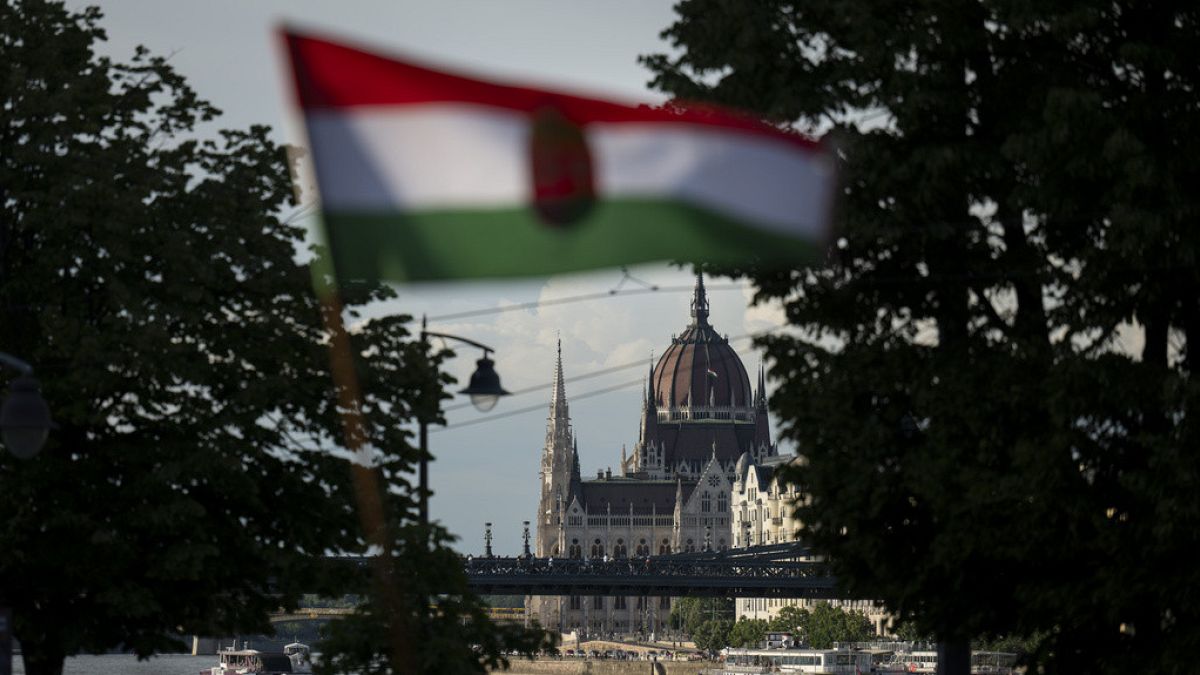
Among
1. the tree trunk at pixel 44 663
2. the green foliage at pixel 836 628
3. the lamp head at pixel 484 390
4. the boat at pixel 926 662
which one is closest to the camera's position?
the lamp head at pixel 484 390

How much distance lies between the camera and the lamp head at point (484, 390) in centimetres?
2472

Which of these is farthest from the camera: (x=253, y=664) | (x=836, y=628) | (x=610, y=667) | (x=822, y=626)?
(x=822, y=626)

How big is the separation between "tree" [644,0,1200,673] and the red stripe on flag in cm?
1303

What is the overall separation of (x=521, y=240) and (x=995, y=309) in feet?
55.8

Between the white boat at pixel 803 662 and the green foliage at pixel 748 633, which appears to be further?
the green foliage at pixel 748 633

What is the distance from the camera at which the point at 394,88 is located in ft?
27.6

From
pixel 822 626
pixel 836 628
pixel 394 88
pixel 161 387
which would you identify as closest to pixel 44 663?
pixel 161 387

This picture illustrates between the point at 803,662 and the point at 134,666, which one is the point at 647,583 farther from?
the point at 134,666

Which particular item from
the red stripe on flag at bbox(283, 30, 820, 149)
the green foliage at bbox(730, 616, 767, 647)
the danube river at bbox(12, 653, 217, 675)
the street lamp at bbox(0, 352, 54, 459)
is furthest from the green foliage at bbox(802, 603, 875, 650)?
the red stripe on flag at bbox(283, 30, 820, 149)

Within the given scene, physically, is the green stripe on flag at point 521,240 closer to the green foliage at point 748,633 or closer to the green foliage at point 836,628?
the green foliage at point 836,628

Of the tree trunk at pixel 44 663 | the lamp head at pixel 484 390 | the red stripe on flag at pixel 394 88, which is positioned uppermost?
the lamp head at pixel 484 390

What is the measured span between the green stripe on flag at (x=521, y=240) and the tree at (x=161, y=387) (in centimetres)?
1672

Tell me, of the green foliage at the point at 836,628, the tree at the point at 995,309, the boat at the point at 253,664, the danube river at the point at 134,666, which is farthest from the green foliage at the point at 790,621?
the tree at the point at 995,309

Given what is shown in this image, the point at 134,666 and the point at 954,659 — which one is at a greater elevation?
the point at 134,666
